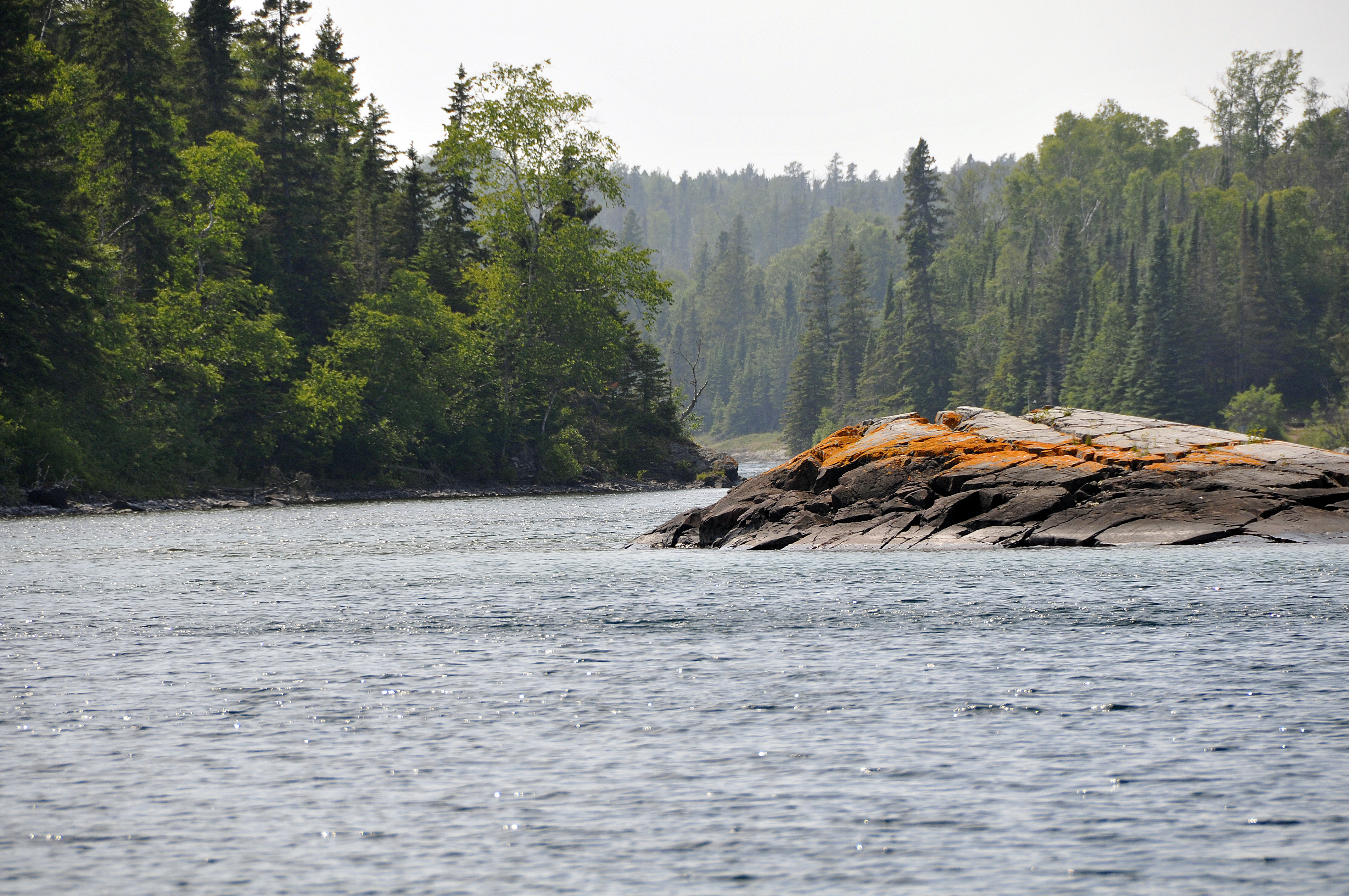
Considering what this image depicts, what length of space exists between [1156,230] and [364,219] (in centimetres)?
8646

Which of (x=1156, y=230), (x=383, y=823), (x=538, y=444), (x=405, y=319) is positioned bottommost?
(x=383, y=823)

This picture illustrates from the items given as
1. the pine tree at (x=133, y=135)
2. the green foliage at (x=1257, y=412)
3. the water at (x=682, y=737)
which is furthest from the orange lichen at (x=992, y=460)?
the green foliage at (x=1257, y=412)

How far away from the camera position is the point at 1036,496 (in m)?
30.5

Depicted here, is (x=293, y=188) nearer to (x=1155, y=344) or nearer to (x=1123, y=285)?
(x=1155, y=344)

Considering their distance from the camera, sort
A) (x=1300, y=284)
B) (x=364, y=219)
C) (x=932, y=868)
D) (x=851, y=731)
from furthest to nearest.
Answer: (x=1300, y=284) < (x=364, y=219) < (x=851, y=731) < (x=932, y=868)

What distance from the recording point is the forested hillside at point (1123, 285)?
333ft

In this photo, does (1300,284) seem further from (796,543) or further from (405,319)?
(796,543)

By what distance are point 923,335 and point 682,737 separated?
120029 mm

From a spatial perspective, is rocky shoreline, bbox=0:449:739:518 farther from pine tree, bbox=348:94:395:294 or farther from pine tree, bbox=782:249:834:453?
pine tree, bbox=782:249:834:453

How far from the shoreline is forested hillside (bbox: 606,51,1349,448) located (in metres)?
17.0

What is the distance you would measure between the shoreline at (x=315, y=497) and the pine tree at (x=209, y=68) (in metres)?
20.7

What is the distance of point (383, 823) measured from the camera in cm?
869

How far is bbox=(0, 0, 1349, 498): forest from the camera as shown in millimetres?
46812

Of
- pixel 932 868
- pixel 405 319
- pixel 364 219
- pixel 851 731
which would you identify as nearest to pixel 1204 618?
pixel 851 731
